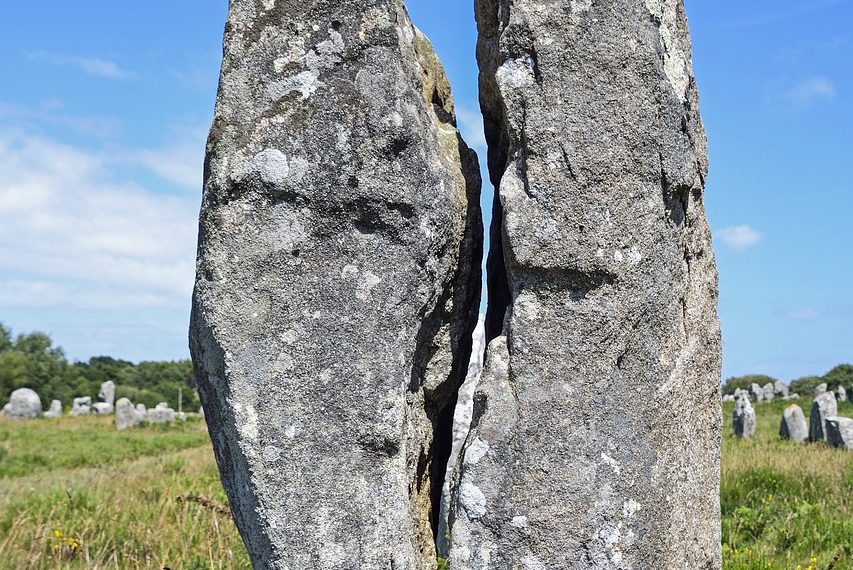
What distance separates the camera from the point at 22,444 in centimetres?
1884

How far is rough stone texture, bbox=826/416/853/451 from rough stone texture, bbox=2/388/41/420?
27535 millimetres

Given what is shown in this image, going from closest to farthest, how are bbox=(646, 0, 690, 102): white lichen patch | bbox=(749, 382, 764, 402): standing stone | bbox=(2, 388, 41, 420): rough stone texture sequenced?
bbox=(646, 0, 690, 102): white lichen patch < bbox=(2, 388, 41, 420): rough stone texture < bbox=(749, 382, 764, 402): standing stone

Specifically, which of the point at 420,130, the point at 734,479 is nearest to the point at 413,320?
the point at 420,130

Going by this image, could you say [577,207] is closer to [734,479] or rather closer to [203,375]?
[203,375]

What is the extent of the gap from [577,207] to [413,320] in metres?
0.80

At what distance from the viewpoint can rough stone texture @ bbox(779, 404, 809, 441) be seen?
1802 cm

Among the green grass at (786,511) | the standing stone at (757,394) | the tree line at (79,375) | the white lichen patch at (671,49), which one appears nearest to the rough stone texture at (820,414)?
the green grass at (786,511)

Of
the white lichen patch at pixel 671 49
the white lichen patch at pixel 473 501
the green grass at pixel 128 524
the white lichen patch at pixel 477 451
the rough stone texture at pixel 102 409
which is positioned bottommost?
the green grass at pixel 128 524

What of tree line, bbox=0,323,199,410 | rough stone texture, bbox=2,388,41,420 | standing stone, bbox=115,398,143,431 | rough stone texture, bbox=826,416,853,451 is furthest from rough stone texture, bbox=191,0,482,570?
tree line, bbox=0,323,199,410

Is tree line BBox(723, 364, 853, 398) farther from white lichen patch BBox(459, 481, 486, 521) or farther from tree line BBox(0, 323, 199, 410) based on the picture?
white lichen patch BBox(459, 481, 486, 521)

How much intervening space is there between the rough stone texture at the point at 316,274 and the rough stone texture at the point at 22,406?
31.6 metres

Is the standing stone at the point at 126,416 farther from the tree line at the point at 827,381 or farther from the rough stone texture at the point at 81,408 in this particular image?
the tree line at the point at 827,381

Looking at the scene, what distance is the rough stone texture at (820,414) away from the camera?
1727 centimetres

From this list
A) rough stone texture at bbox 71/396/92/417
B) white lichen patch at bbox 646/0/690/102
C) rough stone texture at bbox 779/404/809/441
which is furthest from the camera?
rough stone texture at bbox 71/396/92/417
